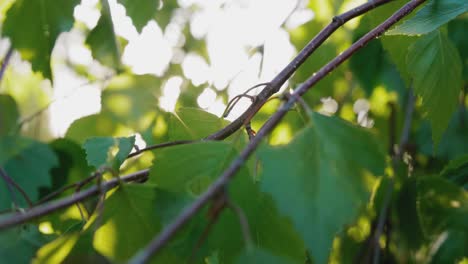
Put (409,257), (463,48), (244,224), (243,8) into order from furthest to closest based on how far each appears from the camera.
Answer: (243,8), (463,48), (409,257), (244,224)

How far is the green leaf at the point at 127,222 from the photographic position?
17.4 inches

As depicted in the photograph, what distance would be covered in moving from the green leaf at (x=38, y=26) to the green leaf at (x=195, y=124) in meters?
0.16

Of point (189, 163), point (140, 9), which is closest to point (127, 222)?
point (189, 163)

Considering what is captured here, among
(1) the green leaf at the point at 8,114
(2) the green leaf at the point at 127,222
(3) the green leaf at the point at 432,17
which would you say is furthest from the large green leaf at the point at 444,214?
(1) the green leaf at the point at 8,114

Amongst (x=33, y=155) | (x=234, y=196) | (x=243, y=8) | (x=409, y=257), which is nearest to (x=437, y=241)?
(x=409, y=257)

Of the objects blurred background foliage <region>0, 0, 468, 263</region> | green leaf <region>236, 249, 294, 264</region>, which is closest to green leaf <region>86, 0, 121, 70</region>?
blurred background foliage <region>0, 0, 468, 263</region>

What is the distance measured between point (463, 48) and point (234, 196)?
0.65m

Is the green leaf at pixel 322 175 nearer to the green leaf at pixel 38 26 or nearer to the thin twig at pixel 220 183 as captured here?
the thin twig at pixel 220 183

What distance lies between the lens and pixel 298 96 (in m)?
0.40

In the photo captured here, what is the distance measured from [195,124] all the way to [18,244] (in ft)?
0.61

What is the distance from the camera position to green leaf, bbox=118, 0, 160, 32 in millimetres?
658

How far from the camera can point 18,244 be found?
508 mm

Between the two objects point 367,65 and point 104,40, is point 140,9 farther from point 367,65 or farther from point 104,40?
point 367,65

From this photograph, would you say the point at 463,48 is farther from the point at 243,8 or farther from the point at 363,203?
the point at 363,203
